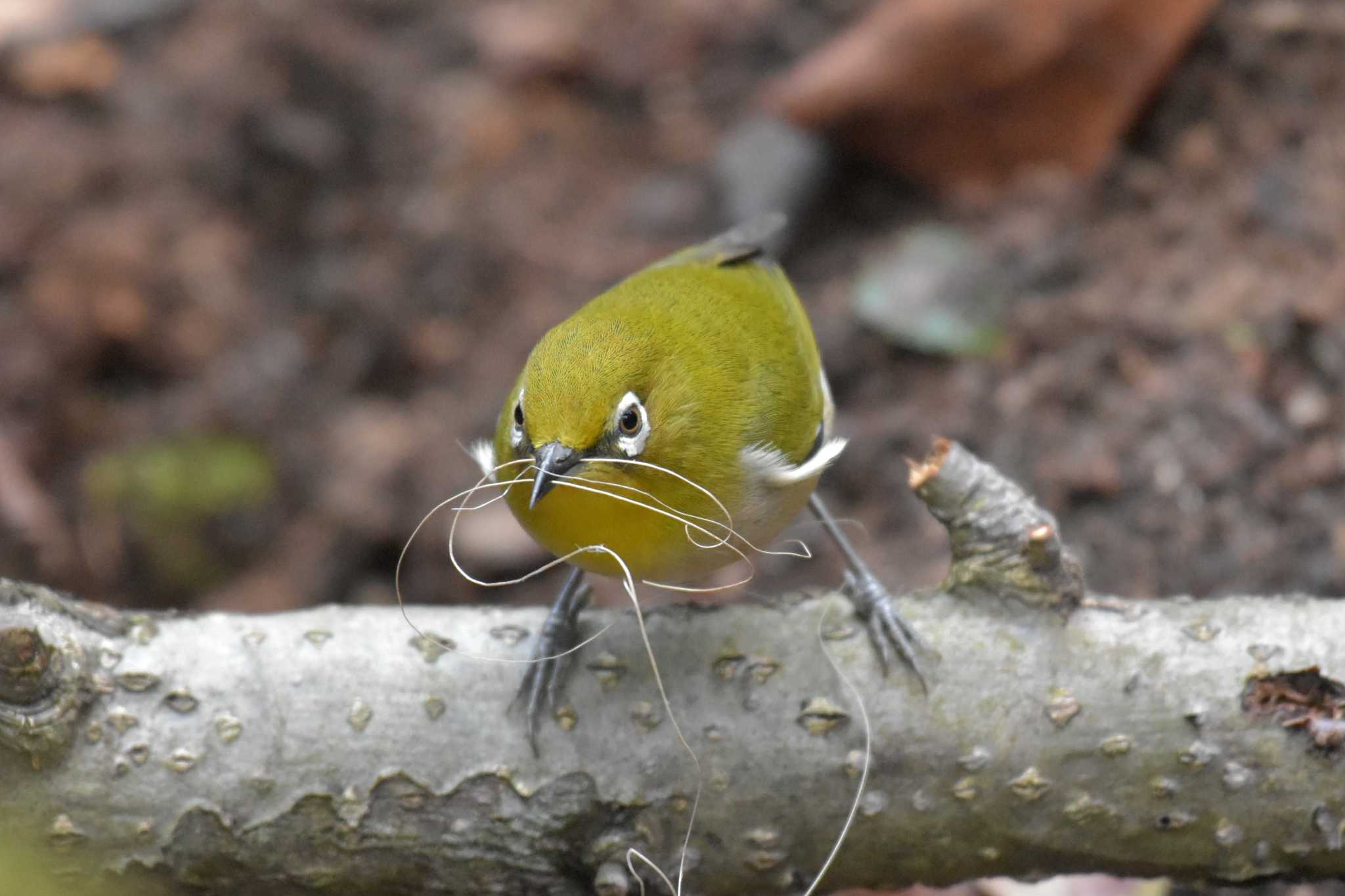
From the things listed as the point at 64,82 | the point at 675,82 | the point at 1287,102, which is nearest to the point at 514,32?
the point at 675,82

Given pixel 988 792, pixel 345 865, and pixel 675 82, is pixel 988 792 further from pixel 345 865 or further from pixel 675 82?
pixel 675 82

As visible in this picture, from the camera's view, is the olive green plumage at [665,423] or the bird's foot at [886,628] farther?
the bird's foot at [886,628]

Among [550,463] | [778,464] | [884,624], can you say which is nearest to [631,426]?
[550,463]

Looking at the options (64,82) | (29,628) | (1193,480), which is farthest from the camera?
(64,82)

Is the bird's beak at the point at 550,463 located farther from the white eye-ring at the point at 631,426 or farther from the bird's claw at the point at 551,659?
the bird's claw at the point at 551,659

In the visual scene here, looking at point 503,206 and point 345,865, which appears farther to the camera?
point 503,206

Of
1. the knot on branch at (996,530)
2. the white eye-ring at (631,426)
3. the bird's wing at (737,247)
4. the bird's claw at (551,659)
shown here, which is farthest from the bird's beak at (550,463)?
the bird's wing at (737,247)

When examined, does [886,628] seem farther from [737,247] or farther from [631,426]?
[737,247]
